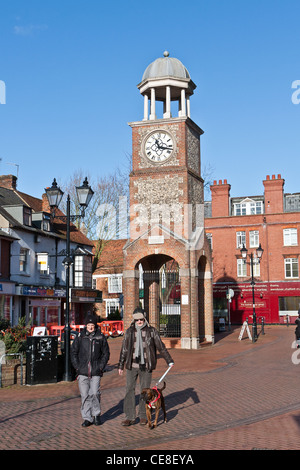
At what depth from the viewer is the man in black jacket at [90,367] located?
8.41 meters

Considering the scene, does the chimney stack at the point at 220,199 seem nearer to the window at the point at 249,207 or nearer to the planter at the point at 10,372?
the window at the point at 249,207

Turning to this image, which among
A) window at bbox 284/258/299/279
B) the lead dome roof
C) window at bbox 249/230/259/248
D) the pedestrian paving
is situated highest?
the lead dome roof

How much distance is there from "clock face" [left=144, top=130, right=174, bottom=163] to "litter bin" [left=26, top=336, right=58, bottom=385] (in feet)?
47.1

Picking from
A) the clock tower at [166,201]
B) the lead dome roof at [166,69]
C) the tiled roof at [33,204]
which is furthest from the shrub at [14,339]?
the tiled roof at [33,204]

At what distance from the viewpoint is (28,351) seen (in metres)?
12.5

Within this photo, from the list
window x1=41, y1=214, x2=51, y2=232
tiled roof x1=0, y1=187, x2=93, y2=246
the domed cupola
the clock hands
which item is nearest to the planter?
the clock hands

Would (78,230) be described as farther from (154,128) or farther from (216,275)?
(154,128)

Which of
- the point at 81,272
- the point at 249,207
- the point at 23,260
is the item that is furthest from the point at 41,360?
the point at 249,207

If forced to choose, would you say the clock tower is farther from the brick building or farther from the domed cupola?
the brick building

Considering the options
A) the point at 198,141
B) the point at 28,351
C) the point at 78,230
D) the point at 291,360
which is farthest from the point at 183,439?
the point at 78,230

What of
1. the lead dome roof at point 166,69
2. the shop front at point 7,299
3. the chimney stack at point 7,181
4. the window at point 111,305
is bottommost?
the window at point 111,305

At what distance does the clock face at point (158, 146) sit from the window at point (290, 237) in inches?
864

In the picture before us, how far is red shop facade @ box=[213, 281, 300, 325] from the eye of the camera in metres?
42.9

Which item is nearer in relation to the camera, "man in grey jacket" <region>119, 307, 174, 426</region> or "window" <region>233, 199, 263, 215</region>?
"man in grey jacket" <region>119, 307, 174, 426</region>
